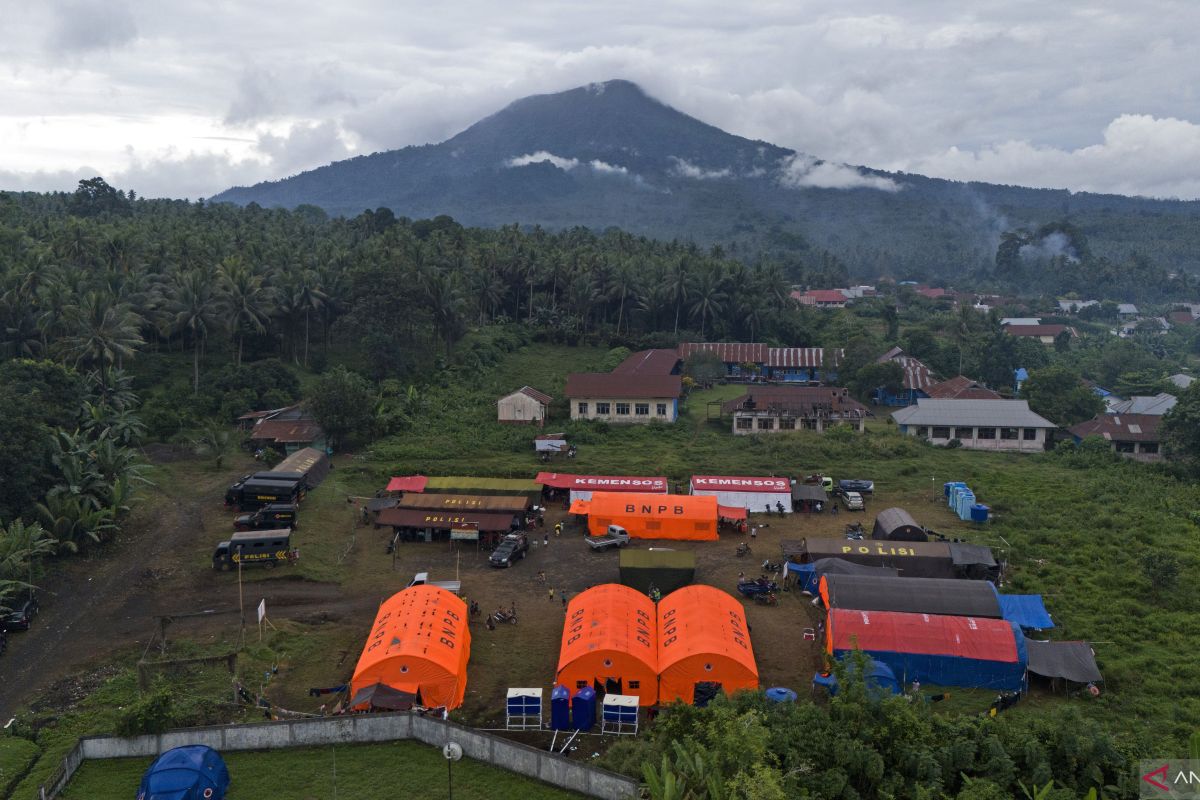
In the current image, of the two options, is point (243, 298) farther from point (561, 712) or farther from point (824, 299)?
point (824, 299)

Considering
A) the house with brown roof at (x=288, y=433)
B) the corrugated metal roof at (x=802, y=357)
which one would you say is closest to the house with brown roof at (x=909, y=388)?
the corrugated metal roof at (x=802, y=357)

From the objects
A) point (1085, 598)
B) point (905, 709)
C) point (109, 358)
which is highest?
point (109, 358)

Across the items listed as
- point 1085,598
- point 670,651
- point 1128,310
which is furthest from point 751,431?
point 1128,310

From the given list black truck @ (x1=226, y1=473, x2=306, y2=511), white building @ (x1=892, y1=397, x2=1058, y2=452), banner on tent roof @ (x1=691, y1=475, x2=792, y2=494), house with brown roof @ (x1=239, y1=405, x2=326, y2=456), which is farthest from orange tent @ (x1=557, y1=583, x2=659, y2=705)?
white building @ (x1=892, y1=397, x2=1058, y2=452)

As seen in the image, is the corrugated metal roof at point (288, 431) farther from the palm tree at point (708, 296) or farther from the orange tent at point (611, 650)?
the palm tree at point (708, 296)

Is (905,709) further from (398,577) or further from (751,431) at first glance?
(751,431)

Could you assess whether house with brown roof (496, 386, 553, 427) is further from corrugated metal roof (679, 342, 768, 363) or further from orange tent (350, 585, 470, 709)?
orange tent (350, 585, 470, 709)
